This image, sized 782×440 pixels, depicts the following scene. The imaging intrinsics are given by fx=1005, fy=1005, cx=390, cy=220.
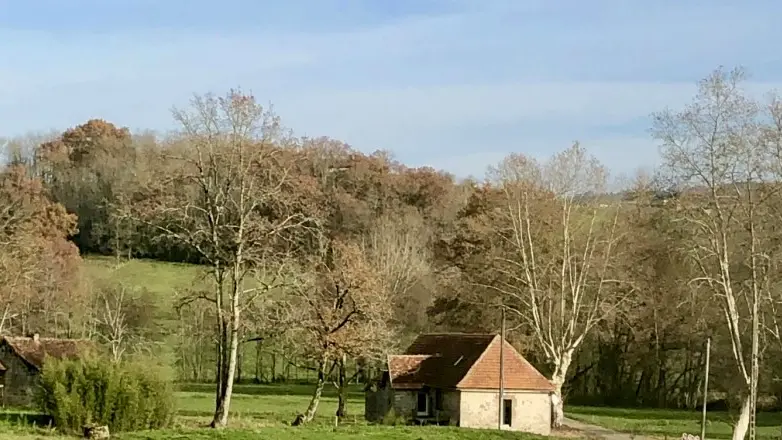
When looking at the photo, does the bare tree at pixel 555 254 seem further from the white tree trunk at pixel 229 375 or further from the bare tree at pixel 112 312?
the bare tree at pixel 112 312

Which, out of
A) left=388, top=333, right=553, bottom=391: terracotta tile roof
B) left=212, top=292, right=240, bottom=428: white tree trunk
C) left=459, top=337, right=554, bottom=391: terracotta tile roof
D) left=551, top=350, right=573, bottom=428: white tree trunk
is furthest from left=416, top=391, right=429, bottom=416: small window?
left=212, top=292, right=240, bottom=428: white tree trunk

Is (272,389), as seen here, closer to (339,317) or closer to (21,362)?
(21,362)

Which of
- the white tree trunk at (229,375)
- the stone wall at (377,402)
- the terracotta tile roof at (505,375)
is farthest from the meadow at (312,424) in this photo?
the terracotta tile roof at (505,375)

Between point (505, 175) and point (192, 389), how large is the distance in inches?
991

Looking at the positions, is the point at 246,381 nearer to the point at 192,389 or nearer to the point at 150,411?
the point at 192,389

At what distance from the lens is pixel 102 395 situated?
28.7 meters

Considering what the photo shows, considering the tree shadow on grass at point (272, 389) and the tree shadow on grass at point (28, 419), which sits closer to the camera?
the tree shadow on grass at point (28, 419)

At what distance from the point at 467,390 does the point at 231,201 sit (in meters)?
13.3

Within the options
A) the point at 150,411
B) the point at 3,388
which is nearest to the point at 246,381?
the point at 3,388

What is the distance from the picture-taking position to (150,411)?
2945cm

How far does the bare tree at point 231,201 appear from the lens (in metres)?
32.3

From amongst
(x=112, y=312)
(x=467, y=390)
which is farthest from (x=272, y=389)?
(x=467, y=390)

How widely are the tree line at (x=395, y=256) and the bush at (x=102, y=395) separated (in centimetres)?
409

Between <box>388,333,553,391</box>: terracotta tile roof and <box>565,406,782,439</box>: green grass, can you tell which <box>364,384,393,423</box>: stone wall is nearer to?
<box>388,333,553,391</box>: terracotta tile roof
